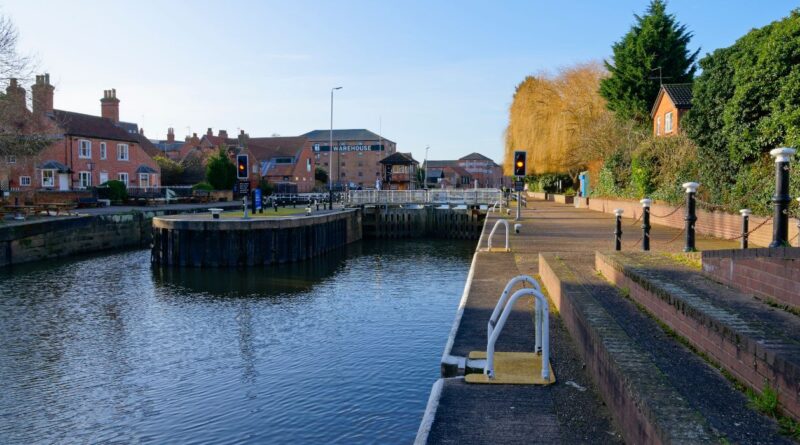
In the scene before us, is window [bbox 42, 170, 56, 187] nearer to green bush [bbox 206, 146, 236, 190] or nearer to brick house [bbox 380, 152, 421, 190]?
green bush [bbox 206, 146, 236, 190]

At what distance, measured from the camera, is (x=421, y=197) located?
51.0 metres

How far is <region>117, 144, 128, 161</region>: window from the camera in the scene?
5900 cm

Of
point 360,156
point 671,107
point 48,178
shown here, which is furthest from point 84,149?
point 360,156

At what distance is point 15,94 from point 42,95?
16.9 m

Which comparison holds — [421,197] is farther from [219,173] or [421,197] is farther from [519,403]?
[519,403]

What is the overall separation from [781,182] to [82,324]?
52.3 ft

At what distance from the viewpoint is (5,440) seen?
8930 mm

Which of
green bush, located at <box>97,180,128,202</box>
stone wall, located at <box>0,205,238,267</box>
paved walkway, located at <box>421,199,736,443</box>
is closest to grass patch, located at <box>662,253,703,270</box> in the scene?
paved walkway, located at <box>421,199,736,443</box>

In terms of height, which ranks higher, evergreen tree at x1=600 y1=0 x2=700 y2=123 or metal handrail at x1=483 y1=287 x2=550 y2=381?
evergreen tree at x1=600 y1=0 x2=700 y2=123

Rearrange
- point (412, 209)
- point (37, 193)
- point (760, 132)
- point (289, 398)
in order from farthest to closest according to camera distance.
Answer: point (412, 209), point (37, 193), point (760, 132), point (289, 398)

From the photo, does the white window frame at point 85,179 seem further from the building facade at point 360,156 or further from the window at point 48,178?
the building facade at point 360,156

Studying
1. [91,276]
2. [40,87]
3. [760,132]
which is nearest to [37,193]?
[40,87]

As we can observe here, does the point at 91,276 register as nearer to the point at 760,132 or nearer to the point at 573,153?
the point at 760,132

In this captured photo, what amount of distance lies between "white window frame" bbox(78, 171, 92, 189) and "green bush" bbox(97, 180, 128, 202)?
7186mm
